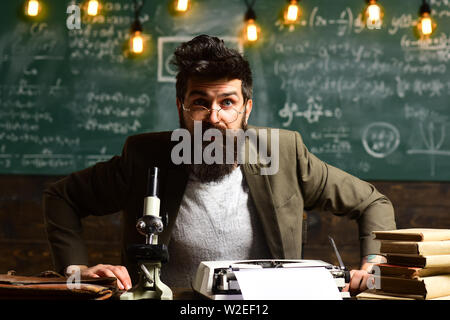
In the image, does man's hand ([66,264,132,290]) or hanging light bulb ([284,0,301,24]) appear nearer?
man's hand ([66,264,132,290])

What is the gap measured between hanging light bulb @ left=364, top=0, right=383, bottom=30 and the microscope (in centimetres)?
272

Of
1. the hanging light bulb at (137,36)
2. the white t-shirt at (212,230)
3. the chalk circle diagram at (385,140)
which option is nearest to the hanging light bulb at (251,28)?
the hanging light bulb at (137,36)

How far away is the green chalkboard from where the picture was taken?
3.41m

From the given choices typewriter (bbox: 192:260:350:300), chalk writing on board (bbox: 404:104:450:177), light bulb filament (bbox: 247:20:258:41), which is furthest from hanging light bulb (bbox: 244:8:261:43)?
typewriter (bbox: 192:260:350:300)

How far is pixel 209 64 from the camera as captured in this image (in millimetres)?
1856

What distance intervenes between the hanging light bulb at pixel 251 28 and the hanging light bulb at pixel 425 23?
43.0 inches

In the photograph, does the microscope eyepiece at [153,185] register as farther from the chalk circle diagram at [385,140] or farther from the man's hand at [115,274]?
the chalk circle diagram at [385,140]

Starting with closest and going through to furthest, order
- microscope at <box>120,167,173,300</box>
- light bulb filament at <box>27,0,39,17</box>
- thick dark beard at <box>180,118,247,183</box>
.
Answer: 1. microscope at <box>120,167,173,300</box>
2. thick dark beard at <box>180,118,247,183</box>
3. light bulb filament at <box>27,0,39,17</box>

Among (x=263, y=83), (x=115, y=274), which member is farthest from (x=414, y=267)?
(x=263, y=83)

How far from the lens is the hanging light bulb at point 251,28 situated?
3.44 metres

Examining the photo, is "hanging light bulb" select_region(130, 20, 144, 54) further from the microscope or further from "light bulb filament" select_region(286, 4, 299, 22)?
the microscope

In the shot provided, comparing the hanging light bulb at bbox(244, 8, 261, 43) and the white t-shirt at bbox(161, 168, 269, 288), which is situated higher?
the hanging light bulb at bbox(244, 8, 261, 43)

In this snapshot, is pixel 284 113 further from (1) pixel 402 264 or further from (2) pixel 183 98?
(1) pixel 402 264

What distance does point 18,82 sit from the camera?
3512 millimetres
